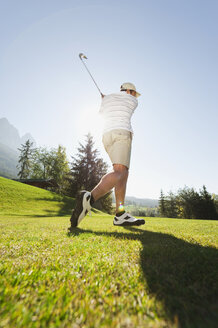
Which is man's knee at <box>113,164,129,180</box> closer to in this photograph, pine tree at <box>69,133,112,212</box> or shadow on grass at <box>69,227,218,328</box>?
shadow on grass at <box>69,227,218,328</box>

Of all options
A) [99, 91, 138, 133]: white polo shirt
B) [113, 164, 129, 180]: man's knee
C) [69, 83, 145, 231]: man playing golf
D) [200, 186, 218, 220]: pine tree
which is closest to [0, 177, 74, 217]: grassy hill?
[69, 83, 145, 231]: man playing golf

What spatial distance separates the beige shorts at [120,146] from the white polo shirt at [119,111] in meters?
0.12

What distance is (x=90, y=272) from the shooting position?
122 centimetres

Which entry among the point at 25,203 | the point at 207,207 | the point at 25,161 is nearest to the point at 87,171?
the point at 25,203

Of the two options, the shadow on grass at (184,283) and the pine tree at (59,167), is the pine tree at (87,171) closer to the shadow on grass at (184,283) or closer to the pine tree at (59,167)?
the pine tree at (59,167)

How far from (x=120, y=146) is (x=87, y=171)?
29468 mm

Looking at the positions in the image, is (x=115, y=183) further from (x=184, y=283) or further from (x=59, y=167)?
(x=59, y=167)

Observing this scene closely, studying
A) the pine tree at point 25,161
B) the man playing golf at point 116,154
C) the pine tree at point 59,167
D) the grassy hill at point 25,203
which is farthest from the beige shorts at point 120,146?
the pine tree at point 25,161

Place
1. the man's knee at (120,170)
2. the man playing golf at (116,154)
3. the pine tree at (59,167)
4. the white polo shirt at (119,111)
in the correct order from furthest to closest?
the pine tree at (59,167)
the white polo shirt at (119,111)
the man's knee at (120,170)
the man playing golf at (116,154)

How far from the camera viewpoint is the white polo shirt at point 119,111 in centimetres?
362

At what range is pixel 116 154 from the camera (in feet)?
11.5

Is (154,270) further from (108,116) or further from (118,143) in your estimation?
(108,116)

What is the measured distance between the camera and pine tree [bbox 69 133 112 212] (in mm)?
31562

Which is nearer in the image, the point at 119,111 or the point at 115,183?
the point at 115,183
